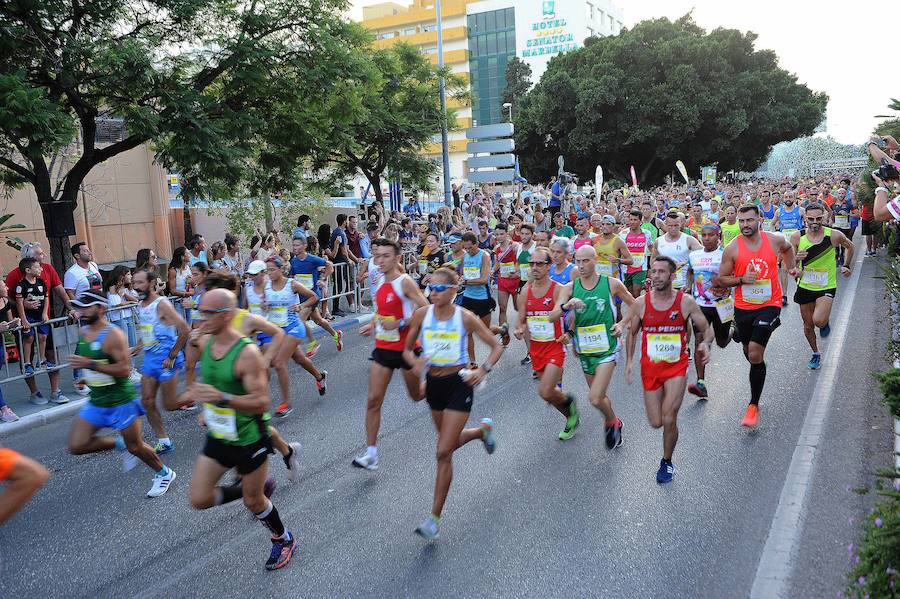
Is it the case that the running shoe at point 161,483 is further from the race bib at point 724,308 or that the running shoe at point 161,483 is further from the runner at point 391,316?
the race bib at point 724,308

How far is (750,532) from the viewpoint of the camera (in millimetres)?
5027

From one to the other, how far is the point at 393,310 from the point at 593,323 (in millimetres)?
1790

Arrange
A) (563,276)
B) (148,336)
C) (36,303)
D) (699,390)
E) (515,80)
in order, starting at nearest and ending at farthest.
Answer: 1. (148,336)
2. (699,390)
3. (563,276)
4. (36,303)
5. (515,80)

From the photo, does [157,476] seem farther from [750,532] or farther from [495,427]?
[750,532]

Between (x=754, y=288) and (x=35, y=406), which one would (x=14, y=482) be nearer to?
(x=35, y=406)

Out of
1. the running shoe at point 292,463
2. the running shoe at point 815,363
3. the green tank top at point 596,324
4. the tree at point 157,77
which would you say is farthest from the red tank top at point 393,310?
the tree at point 157,77

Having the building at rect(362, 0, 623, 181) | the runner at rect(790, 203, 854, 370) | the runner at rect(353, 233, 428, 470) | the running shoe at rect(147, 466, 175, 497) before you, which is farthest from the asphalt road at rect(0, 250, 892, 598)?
the building at rect(362, 0, 623, 181)

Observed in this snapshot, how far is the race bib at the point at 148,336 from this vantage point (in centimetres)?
701

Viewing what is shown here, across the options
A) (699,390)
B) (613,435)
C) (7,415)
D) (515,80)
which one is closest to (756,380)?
(699,390)

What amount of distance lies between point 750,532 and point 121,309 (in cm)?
826

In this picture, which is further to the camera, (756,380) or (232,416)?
(756,380)

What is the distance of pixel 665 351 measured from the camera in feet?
19.9

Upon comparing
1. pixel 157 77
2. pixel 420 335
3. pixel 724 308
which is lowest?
pixel 724 308

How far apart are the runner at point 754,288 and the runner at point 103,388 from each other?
18.0 feet
